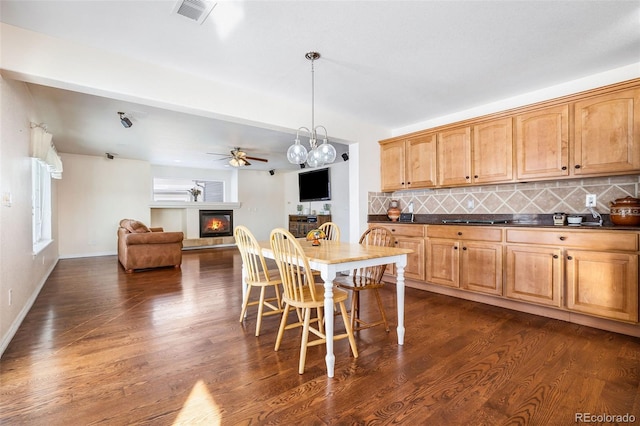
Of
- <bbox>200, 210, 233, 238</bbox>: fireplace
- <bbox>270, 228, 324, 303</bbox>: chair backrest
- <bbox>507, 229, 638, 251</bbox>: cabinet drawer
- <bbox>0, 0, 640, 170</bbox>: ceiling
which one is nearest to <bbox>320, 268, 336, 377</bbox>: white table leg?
<bbox>270, 228, 324, 303</bbox>: chair backrest

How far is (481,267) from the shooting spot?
345 cm

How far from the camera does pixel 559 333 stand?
2645 mm

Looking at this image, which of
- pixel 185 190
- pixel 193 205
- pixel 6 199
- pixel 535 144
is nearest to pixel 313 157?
pixel 535 144

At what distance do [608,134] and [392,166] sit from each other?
94.0 inches


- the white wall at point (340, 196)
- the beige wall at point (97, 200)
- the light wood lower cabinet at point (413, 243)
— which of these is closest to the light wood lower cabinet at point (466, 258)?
the light wood lower cabinet at point (413, 243)

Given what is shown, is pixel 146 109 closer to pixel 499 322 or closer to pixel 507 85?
pixel 507 85

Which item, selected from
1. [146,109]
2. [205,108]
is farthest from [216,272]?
[205,108]

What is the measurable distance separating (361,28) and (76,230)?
26.0 ft

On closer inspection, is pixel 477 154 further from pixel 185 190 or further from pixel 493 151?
pixel 185 190

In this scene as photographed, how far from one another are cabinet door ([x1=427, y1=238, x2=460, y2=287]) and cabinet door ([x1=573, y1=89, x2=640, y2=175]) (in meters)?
1.43

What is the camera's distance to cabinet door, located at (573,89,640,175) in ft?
8.90

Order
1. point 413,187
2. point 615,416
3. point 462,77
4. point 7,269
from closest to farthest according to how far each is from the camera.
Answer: point 615,416
point 7,269
point 462,77
point 413,187

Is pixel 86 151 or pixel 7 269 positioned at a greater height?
pixel 86 151

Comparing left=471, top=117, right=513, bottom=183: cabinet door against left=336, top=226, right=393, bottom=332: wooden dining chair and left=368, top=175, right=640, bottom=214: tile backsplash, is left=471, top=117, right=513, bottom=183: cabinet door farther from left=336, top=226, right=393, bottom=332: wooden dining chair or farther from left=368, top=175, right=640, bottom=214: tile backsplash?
left=336, top=226, right=393, bottom=332: wooden dining chair
